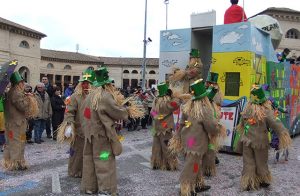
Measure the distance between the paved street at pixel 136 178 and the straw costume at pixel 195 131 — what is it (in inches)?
15.7

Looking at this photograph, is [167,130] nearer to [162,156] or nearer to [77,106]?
[162,156]

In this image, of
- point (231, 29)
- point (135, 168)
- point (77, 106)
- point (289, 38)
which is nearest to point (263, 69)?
point (231, 29)

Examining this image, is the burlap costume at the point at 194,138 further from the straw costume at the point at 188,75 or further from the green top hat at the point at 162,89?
the straw costume at the point at 188,75

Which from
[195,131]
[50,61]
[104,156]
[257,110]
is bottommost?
[104,156]

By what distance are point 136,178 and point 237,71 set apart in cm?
358

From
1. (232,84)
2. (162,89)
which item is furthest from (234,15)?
(162,89)

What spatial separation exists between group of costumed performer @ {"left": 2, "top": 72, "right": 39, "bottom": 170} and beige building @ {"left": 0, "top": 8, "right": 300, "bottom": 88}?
542 inches

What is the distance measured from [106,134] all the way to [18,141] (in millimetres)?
2429

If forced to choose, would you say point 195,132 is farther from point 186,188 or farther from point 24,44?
point 24,44

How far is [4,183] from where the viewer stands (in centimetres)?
565

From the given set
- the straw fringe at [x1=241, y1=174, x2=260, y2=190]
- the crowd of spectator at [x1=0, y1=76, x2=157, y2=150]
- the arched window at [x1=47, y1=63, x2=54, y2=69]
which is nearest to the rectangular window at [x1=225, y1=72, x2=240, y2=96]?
the crowd of spectator at [x1=0, y1=76, x2=157, y2=150]

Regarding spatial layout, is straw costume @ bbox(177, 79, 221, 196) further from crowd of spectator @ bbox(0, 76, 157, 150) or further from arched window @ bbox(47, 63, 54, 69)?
arched window @ bbox(47, 63, 54, 69)

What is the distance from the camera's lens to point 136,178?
6078mm

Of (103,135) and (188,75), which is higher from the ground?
(188,75)
